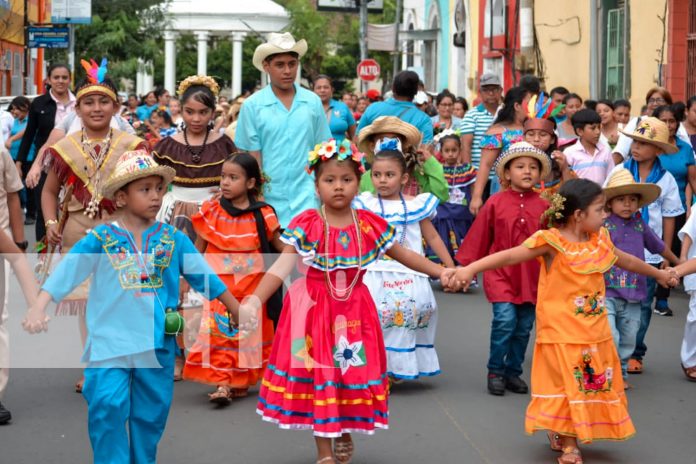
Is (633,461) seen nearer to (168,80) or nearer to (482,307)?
(482,307)

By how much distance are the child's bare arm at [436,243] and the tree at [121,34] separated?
A: 34.2 meters

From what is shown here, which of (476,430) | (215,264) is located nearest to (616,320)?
(476,430)

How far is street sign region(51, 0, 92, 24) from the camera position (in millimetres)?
34062

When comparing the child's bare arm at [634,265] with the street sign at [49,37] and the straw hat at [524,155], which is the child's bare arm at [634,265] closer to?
the straw hat at [524,155]

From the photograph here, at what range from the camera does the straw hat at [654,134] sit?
31.7 ft

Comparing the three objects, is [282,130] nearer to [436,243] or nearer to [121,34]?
[436,243]

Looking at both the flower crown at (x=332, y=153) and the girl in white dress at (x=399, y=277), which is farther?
the girl in white dress at (x=399, y=277)

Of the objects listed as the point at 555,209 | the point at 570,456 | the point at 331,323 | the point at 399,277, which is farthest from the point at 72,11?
the point at 570,456

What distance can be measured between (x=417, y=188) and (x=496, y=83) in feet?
14.4

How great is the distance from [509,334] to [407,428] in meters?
1.13

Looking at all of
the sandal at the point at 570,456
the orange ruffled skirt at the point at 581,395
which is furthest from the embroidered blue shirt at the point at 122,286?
the sandal at the point at 570,456

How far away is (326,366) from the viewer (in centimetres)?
624

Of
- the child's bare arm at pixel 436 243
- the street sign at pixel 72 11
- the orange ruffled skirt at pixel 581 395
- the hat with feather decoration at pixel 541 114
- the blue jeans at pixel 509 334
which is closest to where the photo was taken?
the orange ruffled skirt at pixel 581 395

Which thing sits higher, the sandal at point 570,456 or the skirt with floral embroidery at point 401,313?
the skirt with floral embroidery at point 401,313
